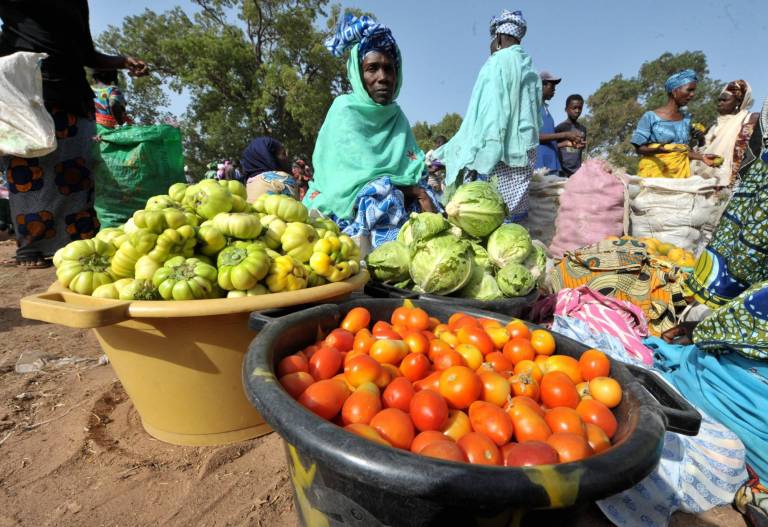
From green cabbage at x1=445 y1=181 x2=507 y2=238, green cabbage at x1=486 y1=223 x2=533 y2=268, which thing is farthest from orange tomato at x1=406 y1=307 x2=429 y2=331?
green cabbage at x1=445 y1=181 x2=507 y2=238

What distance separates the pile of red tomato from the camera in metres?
0.80

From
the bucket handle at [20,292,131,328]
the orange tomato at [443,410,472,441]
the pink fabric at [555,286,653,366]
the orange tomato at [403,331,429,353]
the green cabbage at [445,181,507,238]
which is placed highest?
the green cabbage at [445,181,507,238]

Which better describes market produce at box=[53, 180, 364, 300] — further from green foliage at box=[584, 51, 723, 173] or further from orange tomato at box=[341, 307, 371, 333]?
green foliage at box=[584, 51, 723, 173]

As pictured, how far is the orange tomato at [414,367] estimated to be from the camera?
1.13m

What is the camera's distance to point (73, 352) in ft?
8.33

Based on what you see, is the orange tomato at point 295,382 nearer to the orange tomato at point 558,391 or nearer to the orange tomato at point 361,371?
the orange tomato at point 361,371

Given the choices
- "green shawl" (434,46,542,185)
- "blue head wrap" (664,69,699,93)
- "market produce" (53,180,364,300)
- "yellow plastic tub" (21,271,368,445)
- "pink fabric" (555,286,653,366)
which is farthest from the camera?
"blue head wrap" (664,69,699,93)

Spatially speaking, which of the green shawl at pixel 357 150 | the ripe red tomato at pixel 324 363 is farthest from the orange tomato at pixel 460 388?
the green shawl at pixel 357 150

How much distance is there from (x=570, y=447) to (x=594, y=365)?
43 cm

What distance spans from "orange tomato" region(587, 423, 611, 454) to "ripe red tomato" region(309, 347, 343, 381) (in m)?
0.68

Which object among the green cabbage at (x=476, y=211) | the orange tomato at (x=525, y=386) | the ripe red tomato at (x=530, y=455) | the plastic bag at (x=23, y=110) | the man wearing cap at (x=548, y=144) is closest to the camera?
the ripe red tomato at (x=530, y=455)

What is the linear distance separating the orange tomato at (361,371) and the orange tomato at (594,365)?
2.11ft

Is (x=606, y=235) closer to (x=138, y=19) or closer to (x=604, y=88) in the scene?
(x=138, y=19)

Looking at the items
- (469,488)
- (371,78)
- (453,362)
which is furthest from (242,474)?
(371,78)
